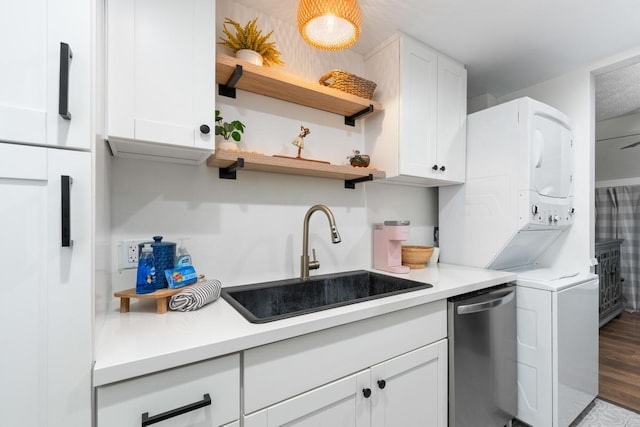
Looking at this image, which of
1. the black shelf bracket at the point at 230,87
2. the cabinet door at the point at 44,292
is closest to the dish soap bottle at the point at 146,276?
the cabinet door at the point at 44,292

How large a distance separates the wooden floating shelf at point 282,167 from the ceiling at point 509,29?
847mm

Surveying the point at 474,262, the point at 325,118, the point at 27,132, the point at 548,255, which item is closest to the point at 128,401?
the point at 27,132

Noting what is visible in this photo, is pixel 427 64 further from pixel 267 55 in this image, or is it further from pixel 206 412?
pixel 206 412

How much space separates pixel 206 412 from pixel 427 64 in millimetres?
2106

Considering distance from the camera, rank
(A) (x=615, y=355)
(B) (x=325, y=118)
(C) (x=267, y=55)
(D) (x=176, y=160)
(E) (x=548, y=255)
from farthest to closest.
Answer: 1. (A) (x=615, y=355)
2. (E) (x=548, y=255)
3. (B) (x=325, y=118)
4. (C) (x=267, y=55)
5. (D) (x=176, y=160)

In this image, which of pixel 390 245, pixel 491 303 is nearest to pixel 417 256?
pixel 390 245

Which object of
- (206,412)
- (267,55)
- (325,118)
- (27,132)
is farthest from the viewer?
(325,118)

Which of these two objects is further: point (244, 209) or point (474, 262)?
point (474, 262)

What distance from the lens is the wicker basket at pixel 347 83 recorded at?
5.65 ft

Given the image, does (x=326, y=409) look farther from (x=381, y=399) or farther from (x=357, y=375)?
(x=381, y=399)

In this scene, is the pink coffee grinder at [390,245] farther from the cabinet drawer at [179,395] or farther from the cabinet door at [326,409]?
the cabinet drawer at [179,395]

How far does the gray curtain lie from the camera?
3.91 m

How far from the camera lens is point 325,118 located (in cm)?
189

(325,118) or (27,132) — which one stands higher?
(325,118)
